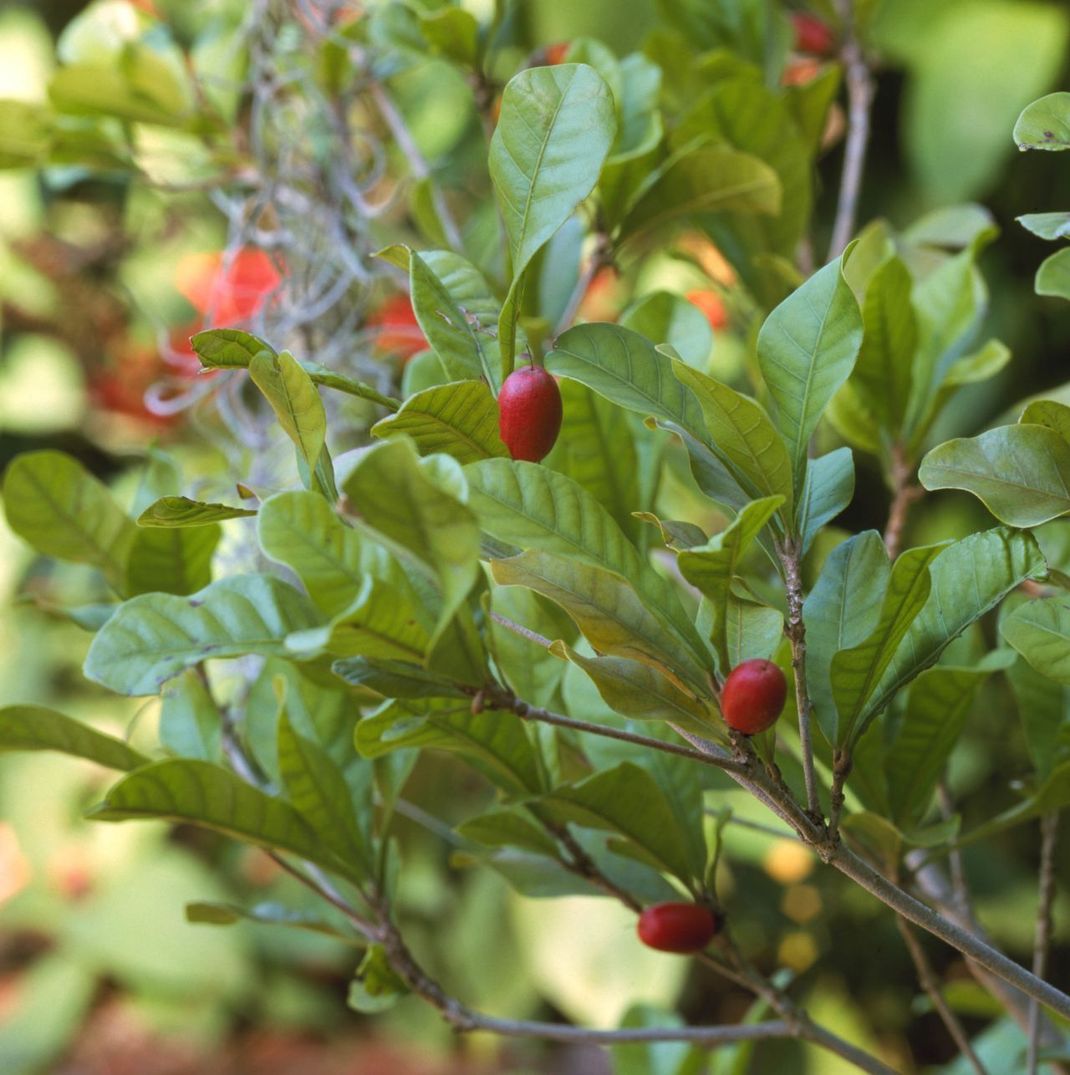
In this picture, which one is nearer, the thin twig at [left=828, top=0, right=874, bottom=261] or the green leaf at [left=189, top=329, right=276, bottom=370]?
the green leaf at [left=189, top=329, right=276, bottom=370]

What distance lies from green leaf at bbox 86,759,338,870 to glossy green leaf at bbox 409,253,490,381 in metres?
0.18

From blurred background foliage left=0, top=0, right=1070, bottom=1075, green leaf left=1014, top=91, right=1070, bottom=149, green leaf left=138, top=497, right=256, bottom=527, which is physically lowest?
blurred background foliage left=0, top=0, right=1070, bottom=1075

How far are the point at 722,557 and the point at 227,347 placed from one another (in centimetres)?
15

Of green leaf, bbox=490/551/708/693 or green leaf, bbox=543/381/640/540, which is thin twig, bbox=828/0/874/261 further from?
green leaf, bbox=490/551/708/693

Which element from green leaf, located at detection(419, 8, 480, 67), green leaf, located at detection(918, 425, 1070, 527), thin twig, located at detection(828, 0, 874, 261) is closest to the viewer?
green leaf, located at detection(918, 425, 1070, 527)

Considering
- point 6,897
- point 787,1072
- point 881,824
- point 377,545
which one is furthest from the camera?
point 6,897

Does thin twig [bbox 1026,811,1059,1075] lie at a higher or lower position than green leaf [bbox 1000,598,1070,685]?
lower

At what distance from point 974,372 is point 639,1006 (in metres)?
0.36

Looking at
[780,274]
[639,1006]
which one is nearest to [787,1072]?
[639,1006]

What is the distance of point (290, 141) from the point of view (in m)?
0.90

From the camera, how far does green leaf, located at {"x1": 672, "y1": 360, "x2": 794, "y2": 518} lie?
36 cm

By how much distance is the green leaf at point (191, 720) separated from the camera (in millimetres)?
573

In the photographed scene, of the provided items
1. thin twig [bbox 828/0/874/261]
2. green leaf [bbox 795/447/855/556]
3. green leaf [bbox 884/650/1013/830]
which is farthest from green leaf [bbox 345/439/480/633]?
thin twig [bbox 828/0/874/261]

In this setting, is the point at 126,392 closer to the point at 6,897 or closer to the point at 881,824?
the point at 6,897
